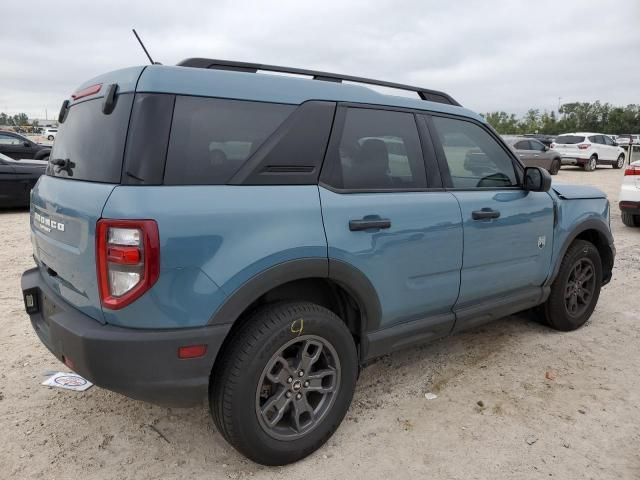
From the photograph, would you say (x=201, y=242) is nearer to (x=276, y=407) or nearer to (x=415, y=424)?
(x=276, y=407)

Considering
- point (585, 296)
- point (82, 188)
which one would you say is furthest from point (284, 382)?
point (585, 296)

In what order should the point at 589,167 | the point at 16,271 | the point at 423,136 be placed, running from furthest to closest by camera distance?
the point at 589,167 < the point at 16,271 < the point at 423,136

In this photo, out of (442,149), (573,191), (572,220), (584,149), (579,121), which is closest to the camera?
(442,149)

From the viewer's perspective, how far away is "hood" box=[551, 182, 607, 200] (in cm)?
396

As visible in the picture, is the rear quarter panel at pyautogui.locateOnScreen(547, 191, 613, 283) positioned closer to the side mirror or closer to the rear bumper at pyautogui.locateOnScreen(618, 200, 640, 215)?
the side mirror

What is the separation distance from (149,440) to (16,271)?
12.8 ft

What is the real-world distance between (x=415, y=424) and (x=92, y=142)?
2.28 metres

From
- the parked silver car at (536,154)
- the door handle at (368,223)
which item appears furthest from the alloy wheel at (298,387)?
the parked silver car at (536,154)

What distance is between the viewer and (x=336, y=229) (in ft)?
8.19

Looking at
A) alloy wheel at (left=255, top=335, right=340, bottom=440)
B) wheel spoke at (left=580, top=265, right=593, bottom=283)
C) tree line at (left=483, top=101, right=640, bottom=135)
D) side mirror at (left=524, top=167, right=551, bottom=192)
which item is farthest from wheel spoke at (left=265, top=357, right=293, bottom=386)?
tree line at (left=483, top=101, right=640, bottom=135)

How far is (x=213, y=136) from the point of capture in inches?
89.2

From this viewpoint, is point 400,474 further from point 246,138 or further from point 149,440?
point 246,138

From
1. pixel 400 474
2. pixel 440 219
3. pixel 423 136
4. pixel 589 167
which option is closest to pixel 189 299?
pixel 400 474

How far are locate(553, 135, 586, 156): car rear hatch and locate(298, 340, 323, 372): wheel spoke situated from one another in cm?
2266
